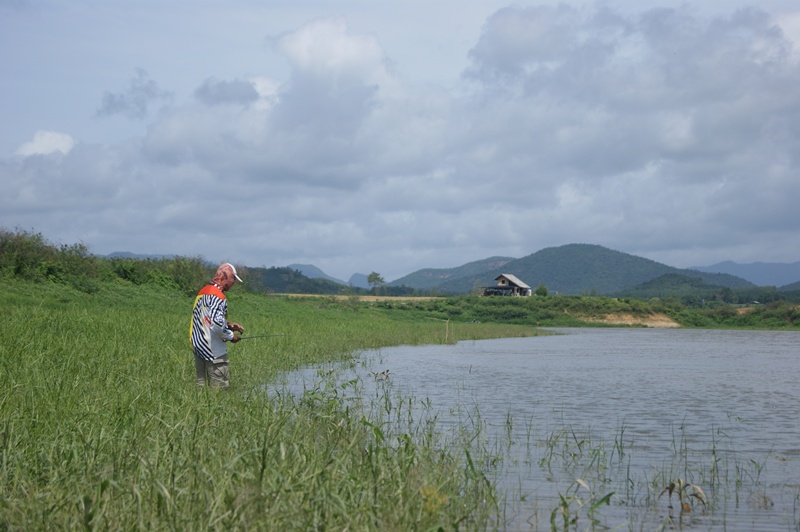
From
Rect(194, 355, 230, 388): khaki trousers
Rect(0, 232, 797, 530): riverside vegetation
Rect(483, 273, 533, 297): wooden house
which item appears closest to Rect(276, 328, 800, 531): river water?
Rect(0, 232, 797, 530): riverside vegetation

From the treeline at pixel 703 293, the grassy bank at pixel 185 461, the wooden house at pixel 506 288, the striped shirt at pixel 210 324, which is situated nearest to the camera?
the grassy bank at pixel 185 461

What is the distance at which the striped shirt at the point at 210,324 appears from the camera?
10055 mm

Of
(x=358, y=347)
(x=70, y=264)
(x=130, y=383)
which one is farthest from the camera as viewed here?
(x=70, y=264)

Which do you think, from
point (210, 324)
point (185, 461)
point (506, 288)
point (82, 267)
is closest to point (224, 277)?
point (210, 324)

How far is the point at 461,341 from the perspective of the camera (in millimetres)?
36219

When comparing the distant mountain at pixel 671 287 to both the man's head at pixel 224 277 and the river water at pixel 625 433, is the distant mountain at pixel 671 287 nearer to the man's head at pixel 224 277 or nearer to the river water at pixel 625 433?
the river water at pixel 625 433

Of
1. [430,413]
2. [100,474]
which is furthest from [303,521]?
[430,413]

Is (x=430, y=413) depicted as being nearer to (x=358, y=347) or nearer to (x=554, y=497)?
(x=554, y=497)

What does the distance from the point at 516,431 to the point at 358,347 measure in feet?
54.1

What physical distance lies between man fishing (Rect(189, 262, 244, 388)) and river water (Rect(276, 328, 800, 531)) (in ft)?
9.87

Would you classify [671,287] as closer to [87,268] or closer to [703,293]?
[703,293]

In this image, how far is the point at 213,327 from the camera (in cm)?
1010

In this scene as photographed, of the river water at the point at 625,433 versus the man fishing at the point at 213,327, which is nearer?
the river water at the point at 625,433

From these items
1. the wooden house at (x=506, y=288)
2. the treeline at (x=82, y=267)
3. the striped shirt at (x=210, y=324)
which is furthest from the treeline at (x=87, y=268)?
the wooden house at (x=506, y=288)
